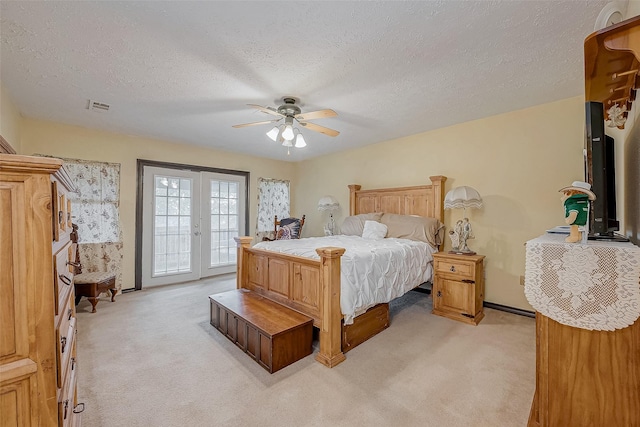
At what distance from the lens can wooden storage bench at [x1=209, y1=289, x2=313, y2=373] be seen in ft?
7.02

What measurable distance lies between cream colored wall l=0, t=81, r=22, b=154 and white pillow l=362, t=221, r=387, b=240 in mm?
4274

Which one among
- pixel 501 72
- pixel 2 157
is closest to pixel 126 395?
pixel 2 157

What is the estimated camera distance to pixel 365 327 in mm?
2645

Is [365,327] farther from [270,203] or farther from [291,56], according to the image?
[270,203]

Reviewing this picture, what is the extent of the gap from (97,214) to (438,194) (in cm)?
512

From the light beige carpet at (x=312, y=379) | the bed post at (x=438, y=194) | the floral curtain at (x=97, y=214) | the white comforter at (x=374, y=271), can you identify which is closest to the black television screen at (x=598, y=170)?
the light beige carpet at (x=312, y=379)

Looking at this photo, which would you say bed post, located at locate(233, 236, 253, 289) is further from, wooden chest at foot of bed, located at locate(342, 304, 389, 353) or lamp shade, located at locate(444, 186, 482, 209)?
lamp shade, located at locate(444, 186, 482, 209)

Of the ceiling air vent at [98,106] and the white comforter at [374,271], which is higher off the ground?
the ceiling air vent at [98,106]

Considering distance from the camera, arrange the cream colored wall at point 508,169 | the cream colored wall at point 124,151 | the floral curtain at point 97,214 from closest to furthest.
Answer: the cream colored wall at point 508,169 → the cream colored wall at point 124,151 → the floral curtain at point 97,214

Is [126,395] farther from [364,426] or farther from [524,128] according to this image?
[524,128]

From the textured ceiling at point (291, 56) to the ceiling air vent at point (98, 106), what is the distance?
8 cm

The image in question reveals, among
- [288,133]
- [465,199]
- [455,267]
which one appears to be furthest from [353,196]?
[288,133]

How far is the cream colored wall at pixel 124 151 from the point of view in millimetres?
3592

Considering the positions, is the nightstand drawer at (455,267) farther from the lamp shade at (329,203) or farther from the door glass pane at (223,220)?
the door glass pane at (223,220)
